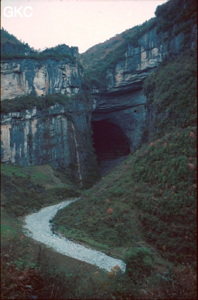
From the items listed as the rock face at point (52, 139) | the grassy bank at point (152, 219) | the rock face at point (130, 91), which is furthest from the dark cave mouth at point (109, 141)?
the grassy bank at point (152, 219)

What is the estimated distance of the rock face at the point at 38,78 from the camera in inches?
1209

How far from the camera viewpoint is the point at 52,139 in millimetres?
33250

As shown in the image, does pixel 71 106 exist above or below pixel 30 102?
above

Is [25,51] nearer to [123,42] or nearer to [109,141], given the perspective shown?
[123,42]

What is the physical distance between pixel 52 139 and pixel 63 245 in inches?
878

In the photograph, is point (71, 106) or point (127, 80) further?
point (127, 80)

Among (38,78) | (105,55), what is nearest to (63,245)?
(38,78)

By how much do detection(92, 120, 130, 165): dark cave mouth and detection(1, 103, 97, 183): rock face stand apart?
703 cm

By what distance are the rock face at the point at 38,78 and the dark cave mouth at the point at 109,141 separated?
10.4 m

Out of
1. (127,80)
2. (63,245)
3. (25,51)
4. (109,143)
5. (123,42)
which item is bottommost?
(63,245)

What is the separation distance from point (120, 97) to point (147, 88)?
1780 centimetres

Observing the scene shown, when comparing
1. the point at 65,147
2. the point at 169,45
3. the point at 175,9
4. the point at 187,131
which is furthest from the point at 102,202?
the point at 65,147

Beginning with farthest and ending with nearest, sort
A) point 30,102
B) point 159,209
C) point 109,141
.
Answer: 1. point 109,141
2. point 30,102
3. point 159,209

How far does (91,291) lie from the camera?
6270 millimetres
